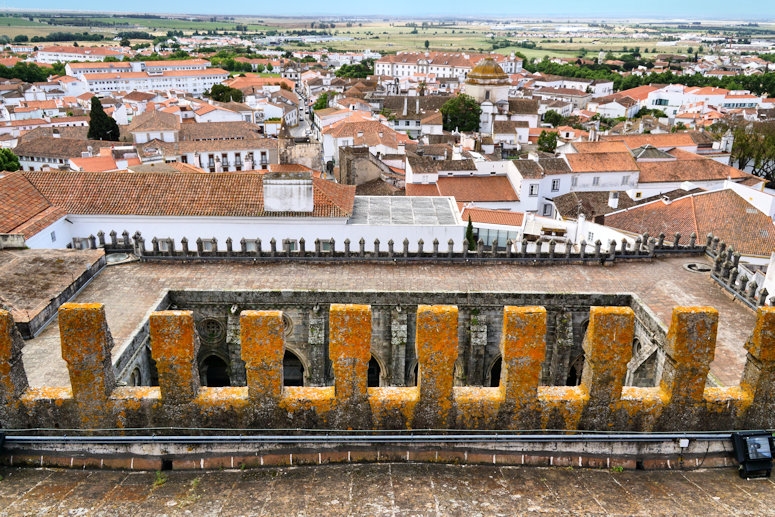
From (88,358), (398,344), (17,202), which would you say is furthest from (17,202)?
(88,358)

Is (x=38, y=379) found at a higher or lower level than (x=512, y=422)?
lower

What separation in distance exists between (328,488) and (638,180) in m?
67.3

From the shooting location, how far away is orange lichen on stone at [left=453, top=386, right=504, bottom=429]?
10.2 meters

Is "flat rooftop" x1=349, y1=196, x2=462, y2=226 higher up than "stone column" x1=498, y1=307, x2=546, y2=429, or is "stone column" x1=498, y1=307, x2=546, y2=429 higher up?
"stone column" x1=498, y1=307, x2=546, y2=429

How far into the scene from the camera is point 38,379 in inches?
711

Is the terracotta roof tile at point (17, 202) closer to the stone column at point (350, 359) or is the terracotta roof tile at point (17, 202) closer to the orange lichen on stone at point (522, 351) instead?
the stone column at point (350, 359)

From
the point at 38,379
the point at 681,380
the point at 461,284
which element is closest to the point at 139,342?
the point at 38,379

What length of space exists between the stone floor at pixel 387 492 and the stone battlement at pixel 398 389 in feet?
2.60

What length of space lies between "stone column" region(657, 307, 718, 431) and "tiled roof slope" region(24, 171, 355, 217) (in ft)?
90.6

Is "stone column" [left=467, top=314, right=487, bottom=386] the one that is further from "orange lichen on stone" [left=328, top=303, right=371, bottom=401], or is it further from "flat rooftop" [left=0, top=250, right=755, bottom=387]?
"orange lichen on stone" [left=328, top=303, right=371, bottom=401]

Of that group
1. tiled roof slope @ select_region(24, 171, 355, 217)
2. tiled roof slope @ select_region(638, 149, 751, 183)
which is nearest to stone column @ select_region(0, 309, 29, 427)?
tiled roof slope @ select_region(24, 171, 355, 217)

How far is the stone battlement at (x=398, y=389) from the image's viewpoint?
9539 millimetres

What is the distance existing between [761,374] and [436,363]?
17.7 feet

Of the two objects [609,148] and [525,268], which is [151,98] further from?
[525,268]
